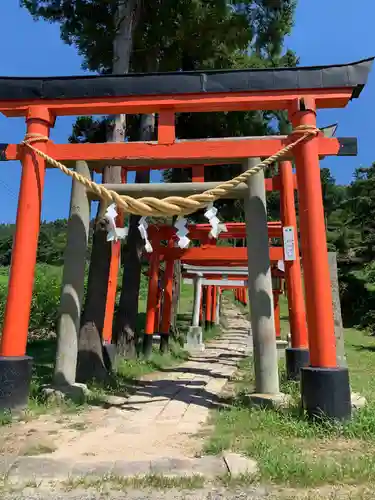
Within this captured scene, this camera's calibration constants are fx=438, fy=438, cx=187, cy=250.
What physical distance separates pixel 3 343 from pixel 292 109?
407 centimetres

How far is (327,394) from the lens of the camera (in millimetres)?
4070

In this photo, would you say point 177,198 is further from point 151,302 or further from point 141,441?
point 151,302

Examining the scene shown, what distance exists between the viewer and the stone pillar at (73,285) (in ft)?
16.9

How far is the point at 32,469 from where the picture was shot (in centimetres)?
301

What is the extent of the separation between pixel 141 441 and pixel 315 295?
7.12ft

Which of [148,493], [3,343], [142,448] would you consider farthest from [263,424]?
[3,343]

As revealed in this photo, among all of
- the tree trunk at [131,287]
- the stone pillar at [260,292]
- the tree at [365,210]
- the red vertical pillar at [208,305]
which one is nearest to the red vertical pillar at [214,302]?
the red vertical pillar at [208,305]

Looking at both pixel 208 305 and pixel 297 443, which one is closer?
pixel 297 443

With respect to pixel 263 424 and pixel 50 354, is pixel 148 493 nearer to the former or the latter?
pixel 263 424

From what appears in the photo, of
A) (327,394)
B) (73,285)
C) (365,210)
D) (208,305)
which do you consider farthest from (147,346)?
(365,210)

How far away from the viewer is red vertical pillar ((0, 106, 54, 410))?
175 inches

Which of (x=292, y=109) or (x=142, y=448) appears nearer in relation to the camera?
(x=142, y=448)

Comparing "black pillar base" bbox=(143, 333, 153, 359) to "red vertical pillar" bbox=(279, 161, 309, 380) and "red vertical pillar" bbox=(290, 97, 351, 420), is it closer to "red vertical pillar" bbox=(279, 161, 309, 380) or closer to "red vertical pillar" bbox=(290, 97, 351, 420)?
"red vertical pillar" bbox=(279, 161, 309, 380)

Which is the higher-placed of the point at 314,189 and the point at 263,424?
the point at 314,189
